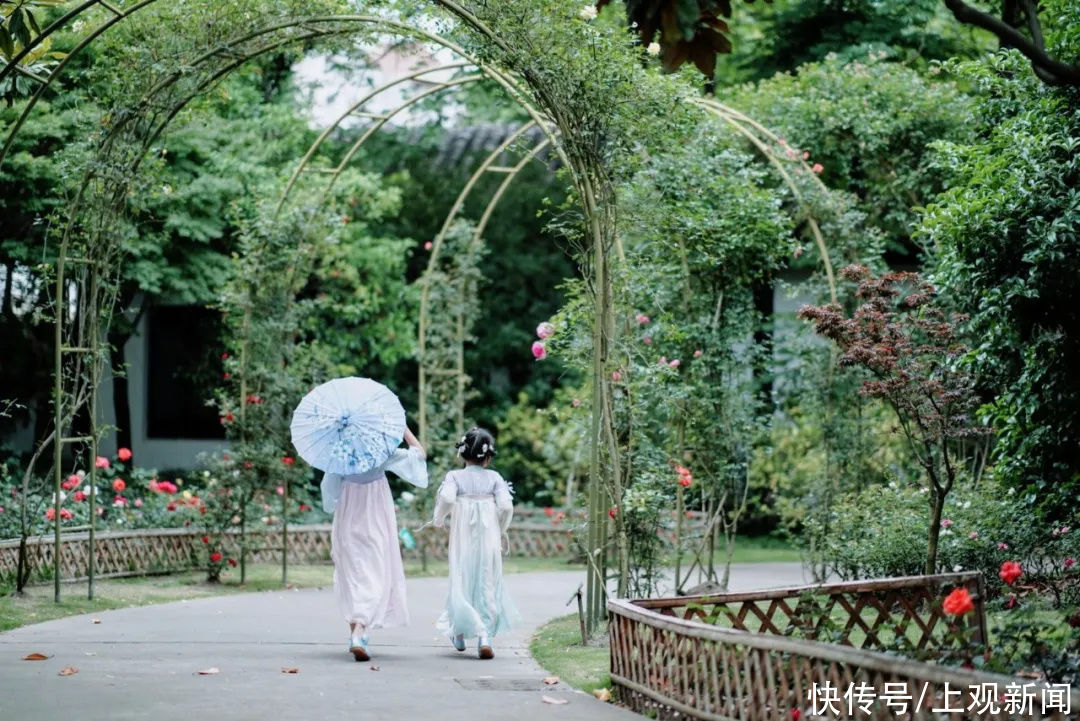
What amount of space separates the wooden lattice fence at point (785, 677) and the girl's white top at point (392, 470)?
1906mm

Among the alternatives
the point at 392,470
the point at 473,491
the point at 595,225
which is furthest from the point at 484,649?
the point at 595,225

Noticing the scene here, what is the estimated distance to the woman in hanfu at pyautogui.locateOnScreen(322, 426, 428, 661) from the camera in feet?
27.0

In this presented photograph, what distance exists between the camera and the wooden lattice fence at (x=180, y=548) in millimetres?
10898

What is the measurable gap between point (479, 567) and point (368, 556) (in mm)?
724

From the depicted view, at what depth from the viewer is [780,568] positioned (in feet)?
50.1

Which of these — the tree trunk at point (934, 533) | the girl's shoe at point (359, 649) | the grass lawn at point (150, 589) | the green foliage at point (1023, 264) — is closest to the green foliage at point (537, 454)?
the grass lawn at point (150, 589)

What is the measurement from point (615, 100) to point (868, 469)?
6.11m

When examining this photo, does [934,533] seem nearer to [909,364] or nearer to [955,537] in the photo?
[955,537]

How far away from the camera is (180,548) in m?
12.6

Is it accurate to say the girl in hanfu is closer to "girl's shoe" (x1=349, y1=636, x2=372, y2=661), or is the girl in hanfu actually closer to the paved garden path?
the paved garden path

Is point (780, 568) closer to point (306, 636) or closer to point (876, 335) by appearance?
point (876, 335)

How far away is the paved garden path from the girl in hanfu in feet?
0.88

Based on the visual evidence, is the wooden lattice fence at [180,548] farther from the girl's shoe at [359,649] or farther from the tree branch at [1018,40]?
the tree branch at [1018,40]

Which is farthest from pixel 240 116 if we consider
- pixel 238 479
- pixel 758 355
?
pixel 758 355
